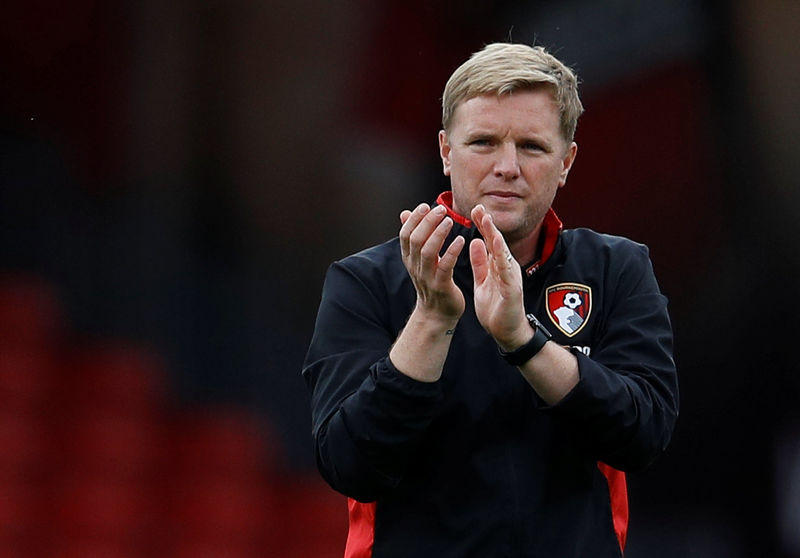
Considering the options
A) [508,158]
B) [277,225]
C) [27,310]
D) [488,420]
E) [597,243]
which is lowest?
[27,310]

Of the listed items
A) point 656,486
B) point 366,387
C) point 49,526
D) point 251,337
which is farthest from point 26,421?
point 366,387

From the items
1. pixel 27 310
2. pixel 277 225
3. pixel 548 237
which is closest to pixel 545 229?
pixel 548 237

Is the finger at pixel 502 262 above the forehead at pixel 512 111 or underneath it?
underneath

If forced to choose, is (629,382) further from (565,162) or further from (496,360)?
(565,162)

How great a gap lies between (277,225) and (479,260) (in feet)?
5.39

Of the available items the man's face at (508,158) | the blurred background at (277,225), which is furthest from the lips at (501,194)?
the blurred background at (277,225)

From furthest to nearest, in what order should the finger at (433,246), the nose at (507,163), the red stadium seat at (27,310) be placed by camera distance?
1. the red stadium seat at (27,310)
2. the nose at (507,163)
3. the finger at (433,246)

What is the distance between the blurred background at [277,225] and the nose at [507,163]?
1.45 meters

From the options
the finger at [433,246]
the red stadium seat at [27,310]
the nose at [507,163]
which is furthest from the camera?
the red stadium seat at [27,310]

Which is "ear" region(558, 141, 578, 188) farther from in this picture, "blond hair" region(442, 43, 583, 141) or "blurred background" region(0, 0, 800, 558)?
"blurred background" region(0, 0, 800, 558)

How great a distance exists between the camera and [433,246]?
1035 mm

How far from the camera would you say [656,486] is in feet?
8.39

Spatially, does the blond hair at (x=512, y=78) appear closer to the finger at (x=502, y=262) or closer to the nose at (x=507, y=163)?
the nose at (x=507, y=163)

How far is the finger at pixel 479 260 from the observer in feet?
3.50
